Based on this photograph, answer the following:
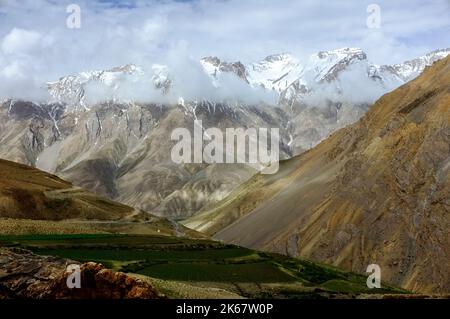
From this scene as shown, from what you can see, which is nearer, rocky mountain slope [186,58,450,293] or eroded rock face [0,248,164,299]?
eroded rock face [0,248,164,299]

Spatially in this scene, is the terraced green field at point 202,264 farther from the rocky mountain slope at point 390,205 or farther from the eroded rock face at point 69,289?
the eroded rock face at point 69,289

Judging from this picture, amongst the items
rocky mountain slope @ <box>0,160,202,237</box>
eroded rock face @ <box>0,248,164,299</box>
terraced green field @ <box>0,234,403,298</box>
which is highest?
rocky mountain slope @ <box>0,160,202,237</box>

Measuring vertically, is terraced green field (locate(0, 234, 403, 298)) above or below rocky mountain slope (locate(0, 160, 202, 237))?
below

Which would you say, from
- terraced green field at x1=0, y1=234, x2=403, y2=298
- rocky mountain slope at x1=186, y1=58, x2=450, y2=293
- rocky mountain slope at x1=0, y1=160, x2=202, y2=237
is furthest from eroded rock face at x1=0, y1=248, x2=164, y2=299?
rocky mountain slope at x1=0, y1=160, x2=202, y2=237

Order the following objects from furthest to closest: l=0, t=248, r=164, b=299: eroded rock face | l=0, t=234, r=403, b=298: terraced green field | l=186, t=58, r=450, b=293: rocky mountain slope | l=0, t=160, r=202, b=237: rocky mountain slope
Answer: l=0, t=160, r=202, b=237: rocky mountain slope < l=186, t=58, r=450, b=293: rocky mountain slope < l=0, t=234, r=403, b=298: terraced green field < l=0, t=248, r=164, b=299: eroded rock face

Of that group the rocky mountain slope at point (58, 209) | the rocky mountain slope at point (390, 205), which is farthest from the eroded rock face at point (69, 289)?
the rocky mountain slope at point (58, 209)

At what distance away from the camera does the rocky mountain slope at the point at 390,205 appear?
106 metres

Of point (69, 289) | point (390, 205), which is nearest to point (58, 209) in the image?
point (390, 205)

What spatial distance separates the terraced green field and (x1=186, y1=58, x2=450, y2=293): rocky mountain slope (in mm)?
19924

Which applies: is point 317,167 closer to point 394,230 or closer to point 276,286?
point 394,230

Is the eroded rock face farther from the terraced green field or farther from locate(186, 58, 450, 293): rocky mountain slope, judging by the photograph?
locate(186, 58, 450, 293): rocky mountain slope

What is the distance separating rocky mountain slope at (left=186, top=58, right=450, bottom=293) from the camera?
4173 inches

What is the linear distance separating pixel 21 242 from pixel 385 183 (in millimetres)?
71260
